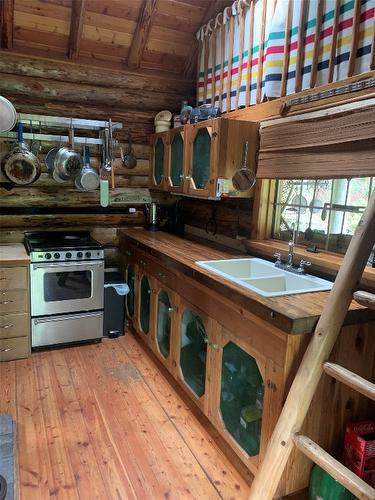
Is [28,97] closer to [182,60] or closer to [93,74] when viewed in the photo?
[93,74]

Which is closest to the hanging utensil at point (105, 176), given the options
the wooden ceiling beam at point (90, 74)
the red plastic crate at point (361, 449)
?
the wooden ceiling beam at point (90, 74)

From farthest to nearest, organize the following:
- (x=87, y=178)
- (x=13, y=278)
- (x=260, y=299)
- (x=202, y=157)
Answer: (x=87, y=178) < (x=13, y=278) < (x=202, y=157) < (x=260, y=299)

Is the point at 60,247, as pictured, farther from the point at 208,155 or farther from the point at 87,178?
the point at 208,155

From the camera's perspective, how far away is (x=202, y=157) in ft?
9.49

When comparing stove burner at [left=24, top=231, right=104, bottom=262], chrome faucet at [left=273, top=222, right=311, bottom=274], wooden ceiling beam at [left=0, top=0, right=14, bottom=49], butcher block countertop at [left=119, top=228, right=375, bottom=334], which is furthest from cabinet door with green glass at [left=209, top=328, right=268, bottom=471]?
wooden ceiling beam at [left=0, top=0, right=14, bottom=49]

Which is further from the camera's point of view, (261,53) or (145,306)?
(145,306)

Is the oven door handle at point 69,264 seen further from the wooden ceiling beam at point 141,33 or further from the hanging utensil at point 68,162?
the wooden ceiling beam at point 141,33

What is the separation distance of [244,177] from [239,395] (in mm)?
1457

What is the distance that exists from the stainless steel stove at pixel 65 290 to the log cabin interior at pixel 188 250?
17 millimetres

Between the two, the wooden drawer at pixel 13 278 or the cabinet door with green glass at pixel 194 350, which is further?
the wooden drawer at pixel 13 278

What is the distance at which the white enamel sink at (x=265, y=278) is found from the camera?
6.63ft

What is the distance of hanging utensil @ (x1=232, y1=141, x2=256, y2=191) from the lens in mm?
2686

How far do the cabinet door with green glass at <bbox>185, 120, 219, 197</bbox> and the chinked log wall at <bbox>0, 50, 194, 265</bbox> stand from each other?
1.06m

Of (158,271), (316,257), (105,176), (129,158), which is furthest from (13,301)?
(316,257)
